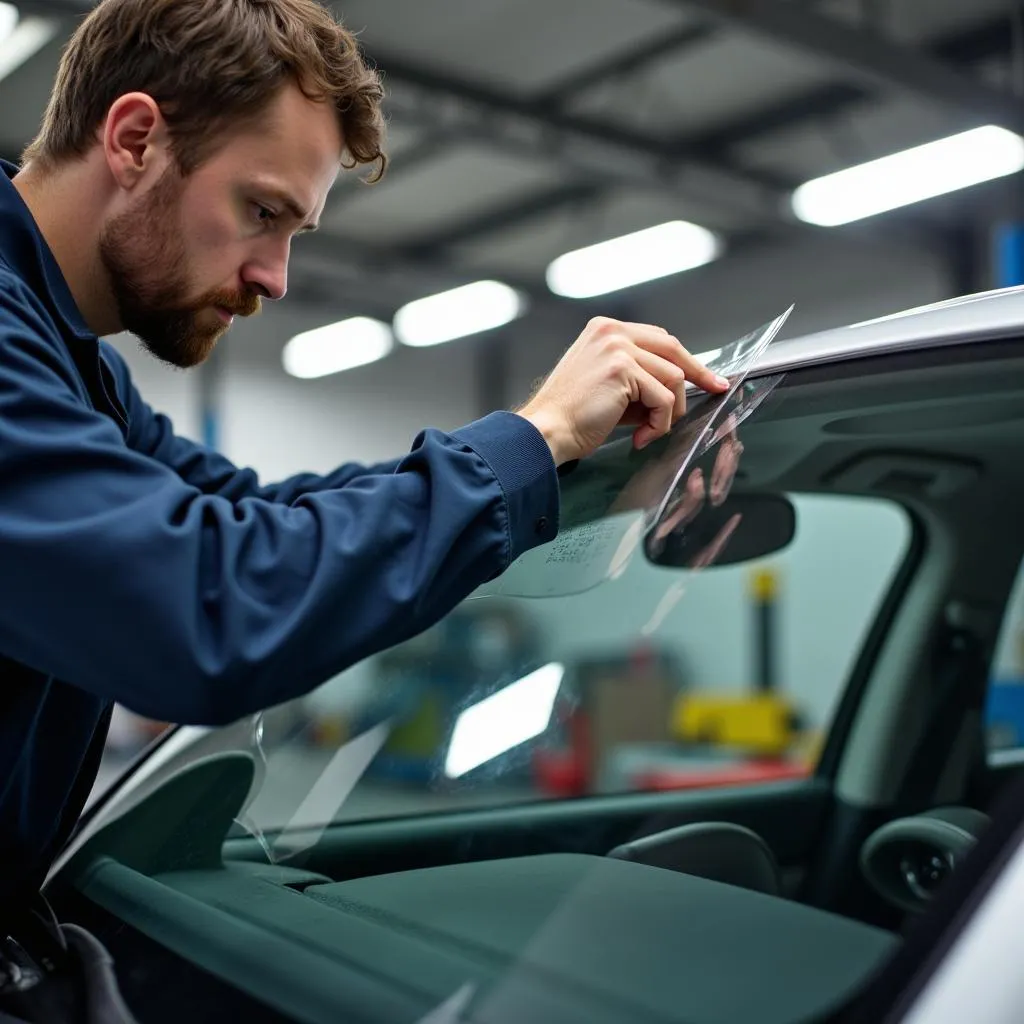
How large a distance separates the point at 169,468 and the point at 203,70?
0.34 metres

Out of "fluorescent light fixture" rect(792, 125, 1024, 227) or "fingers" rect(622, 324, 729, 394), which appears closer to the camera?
"fingers" rect(622, 324, 729, 394)

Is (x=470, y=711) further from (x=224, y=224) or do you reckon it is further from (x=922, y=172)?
(x=922, y=172)

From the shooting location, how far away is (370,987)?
88cm

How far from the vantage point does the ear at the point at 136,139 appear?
1031 millimetres

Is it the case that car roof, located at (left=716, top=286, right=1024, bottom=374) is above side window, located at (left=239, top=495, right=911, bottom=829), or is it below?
above

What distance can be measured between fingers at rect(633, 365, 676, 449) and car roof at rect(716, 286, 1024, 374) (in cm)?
17

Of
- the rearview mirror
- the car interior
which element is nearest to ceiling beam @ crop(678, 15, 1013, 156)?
the car interior

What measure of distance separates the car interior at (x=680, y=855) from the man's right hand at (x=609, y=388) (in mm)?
154

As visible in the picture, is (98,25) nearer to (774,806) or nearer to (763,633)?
(774,806)

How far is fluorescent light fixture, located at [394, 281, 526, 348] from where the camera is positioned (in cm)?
867

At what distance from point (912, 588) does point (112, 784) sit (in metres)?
1.27

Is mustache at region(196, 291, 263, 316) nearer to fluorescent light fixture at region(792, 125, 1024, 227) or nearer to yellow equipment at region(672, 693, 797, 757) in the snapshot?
fluorescent light fixture at region(792, 125, 1024, 227)

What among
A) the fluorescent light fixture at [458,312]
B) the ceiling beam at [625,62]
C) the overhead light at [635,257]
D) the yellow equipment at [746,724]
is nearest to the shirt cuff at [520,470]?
the ceiling beam at [625,62]

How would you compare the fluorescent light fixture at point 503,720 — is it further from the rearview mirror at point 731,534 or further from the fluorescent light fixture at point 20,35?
the fluorescent light fixture at point 20,35
